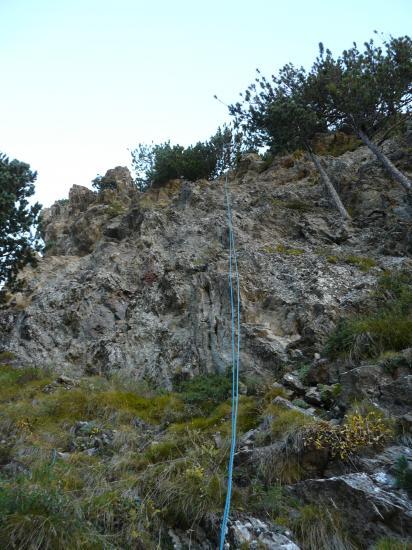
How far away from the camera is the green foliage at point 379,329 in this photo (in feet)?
23.6

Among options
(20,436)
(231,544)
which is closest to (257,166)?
(20,436)

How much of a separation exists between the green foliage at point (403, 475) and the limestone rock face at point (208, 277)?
431 centimetres

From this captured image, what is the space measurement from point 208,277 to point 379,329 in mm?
5532

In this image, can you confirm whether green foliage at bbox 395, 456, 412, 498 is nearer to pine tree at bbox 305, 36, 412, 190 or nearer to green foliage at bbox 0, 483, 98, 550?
green foliage at bbox 0, 483, 98, 550

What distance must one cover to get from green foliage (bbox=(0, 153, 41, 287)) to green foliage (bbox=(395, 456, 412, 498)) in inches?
494

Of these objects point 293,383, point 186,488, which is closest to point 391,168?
point 293,383

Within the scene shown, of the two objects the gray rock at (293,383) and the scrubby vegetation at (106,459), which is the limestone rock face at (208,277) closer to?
the gray rock at (293,383)

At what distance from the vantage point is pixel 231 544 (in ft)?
13.9

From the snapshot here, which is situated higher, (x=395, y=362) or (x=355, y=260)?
(x=355, y=260)

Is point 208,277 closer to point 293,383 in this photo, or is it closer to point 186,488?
point 293,383

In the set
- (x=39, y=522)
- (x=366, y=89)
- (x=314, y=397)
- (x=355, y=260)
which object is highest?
(x=366, y=89)

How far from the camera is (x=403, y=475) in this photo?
4312 millimetres

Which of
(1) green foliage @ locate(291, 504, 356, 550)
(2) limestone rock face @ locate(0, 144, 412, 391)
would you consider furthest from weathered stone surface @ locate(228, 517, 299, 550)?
(2) limestone rock face @ locate(0, 144, 412, 391)

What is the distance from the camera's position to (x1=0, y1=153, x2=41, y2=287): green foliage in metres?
13.3
